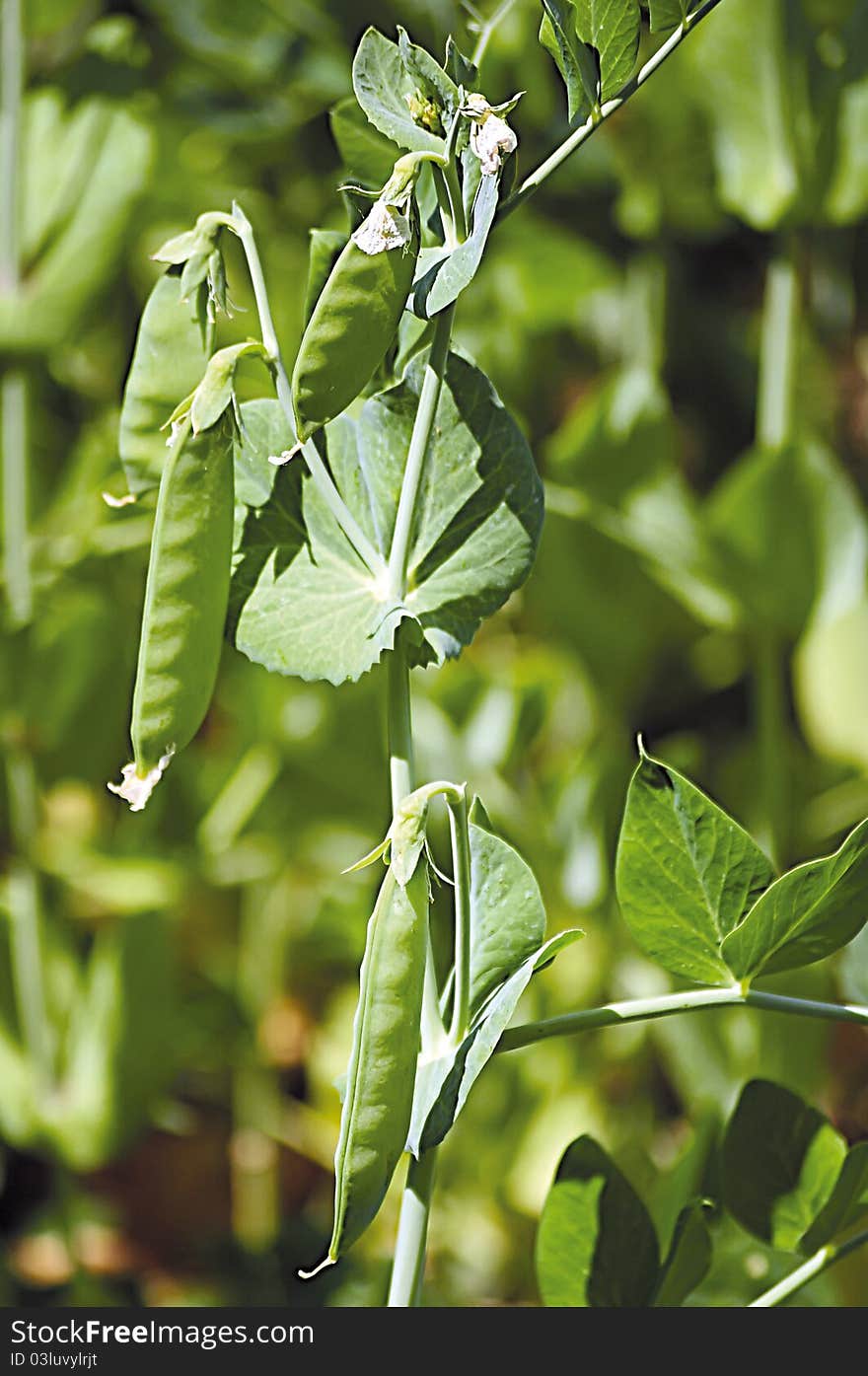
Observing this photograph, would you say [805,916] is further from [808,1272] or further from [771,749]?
[771,749]

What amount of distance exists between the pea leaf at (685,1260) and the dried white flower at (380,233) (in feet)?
0.48

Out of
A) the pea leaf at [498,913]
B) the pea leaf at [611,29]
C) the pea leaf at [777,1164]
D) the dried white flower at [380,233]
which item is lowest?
the pea leaf at [777,1164]

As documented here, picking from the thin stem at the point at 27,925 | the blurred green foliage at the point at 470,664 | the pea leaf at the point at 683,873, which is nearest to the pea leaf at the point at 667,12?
the pea leaf at the point at 683,873

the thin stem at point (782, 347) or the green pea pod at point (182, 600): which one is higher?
the thin stem at point (782, 347)

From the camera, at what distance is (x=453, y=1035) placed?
195 millimetres

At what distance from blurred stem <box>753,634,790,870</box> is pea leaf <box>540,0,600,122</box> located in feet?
0.85

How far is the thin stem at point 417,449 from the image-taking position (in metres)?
0.18

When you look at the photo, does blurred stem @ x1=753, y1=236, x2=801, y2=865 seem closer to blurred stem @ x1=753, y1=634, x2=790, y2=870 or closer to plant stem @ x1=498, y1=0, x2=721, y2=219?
blurred stem @ x1=753, y1=634, x2=790, y2=870

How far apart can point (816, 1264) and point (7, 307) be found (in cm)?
33

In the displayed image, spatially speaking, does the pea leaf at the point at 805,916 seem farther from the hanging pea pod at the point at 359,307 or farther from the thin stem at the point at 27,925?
the thin stem at the point at 27,925

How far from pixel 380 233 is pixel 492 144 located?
0.05ft

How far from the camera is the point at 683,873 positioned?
200mm

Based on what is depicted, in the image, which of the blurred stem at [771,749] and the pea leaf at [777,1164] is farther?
the blurred stem at [771,749]

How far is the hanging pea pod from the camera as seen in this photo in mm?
168
